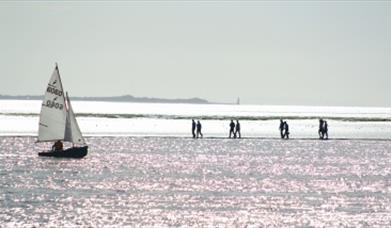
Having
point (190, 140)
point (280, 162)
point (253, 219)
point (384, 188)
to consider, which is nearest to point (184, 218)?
point (253, 219)

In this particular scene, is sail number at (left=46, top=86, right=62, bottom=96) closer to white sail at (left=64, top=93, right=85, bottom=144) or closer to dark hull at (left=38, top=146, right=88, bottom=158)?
white sail at (left=64, top=93, right=85, bottom=144)

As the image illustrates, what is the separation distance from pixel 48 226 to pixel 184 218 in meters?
6.11

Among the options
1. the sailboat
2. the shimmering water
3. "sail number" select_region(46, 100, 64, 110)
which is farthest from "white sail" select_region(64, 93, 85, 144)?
the shimmering water

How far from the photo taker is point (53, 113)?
7369 cm

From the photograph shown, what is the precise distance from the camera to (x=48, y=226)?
118ft

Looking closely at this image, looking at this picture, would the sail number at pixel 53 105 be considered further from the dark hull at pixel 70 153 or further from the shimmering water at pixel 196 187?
the shimmering water at pixel 196 187

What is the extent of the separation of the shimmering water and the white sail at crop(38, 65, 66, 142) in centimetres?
250

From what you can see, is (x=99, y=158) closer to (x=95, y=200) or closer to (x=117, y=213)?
(x=95, y=200)

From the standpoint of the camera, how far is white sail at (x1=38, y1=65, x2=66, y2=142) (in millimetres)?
73250

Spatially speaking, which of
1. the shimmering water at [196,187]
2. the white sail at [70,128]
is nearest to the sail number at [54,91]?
the white sail at [70,128]

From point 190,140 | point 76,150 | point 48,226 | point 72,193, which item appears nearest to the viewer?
point 48,226

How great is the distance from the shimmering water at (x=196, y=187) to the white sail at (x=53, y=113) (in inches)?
98.2

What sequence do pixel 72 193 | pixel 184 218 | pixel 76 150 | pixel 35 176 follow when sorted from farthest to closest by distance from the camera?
pixel 76 150 → pixel 35 176 → pixel 72 193 → pixel 184 218

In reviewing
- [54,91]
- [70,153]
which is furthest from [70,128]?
[54,91]
